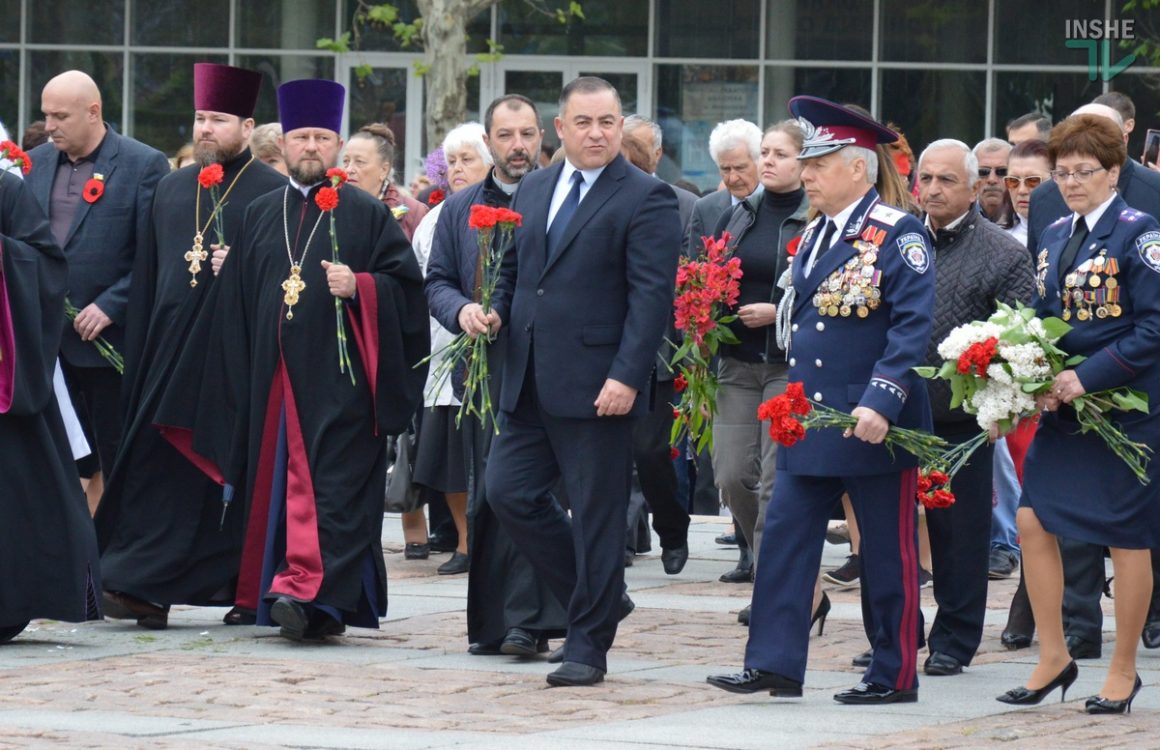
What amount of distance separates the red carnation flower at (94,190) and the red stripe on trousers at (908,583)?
436 centimetres

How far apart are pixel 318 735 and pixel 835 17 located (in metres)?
17.8

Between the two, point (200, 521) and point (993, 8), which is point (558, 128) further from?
point (993, 8)

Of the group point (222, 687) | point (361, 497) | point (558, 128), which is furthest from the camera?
point (361, 497)

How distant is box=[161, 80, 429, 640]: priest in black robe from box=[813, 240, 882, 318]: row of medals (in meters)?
Result: 2.09

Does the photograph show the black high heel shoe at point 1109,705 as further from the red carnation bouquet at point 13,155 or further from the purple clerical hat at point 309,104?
the red carnation bouquet at point 13,155

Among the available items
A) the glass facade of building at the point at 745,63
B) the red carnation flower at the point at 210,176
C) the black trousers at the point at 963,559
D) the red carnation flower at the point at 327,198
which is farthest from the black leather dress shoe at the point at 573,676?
the glass facade of building at the point at 745,63

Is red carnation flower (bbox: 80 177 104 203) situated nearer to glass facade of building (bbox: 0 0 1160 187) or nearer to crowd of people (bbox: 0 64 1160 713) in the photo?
crowd of people (bbox: 0 64 1160 713)

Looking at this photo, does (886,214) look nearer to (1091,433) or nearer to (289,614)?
(1091,433)

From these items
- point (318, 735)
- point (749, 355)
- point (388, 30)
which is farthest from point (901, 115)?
point (318, 735)

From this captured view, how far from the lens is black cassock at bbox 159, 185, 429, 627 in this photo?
8266 mm

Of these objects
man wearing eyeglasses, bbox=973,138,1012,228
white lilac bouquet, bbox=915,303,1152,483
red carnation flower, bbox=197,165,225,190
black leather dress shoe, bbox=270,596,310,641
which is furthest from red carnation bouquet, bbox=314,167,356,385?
man wearing eyeglasses, bbox=973,138,1012,228

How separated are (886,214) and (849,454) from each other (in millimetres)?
773

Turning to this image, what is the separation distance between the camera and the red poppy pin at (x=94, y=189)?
9.72 metres

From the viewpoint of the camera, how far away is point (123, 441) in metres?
9.00
